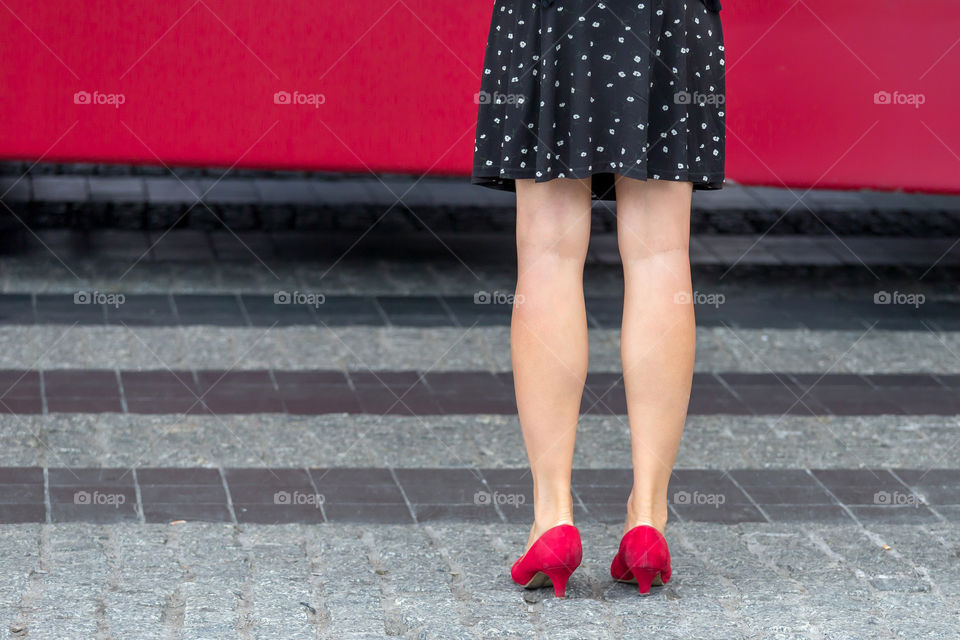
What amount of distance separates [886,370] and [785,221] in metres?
2.38

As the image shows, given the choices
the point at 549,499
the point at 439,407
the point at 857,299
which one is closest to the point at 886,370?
the point at 857,299

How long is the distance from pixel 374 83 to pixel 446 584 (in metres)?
2.90

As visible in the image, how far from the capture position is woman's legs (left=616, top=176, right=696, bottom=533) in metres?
2.59

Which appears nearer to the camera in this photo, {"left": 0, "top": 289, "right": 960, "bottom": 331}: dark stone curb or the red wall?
{"left": 0, "top": 289, "right": 960, "bottom": 331}: dark stone curb

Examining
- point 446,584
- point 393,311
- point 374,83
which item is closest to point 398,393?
point 393,311

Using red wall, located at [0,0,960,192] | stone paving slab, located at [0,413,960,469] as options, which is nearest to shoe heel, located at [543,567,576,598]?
stone paving slab, located at [0,413,960,469]

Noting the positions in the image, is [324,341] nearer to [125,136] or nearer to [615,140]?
[125,136]

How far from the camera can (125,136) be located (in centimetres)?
514

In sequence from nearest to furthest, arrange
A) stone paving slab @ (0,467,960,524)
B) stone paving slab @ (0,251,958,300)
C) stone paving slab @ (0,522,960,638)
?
stone paving slab @ (0,522,960,638) → stone paving slab @ (0,467,960,524) → stone paving slab @ (0,251,958,300)

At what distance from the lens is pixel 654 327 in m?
2.60

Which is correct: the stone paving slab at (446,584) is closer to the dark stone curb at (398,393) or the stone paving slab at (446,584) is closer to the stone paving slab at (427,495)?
the stone paving slab at (427,495)

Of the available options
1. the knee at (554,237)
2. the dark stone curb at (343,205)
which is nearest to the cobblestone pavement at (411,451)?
the dark stone curb at (343,205)

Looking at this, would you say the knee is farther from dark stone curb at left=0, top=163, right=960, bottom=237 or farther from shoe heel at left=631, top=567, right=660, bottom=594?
dark stone curb at left=0, top=163, right=960, bottom=237

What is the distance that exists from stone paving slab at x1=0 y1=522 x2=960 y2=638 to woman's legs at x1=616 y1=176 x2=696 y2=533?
225mm
